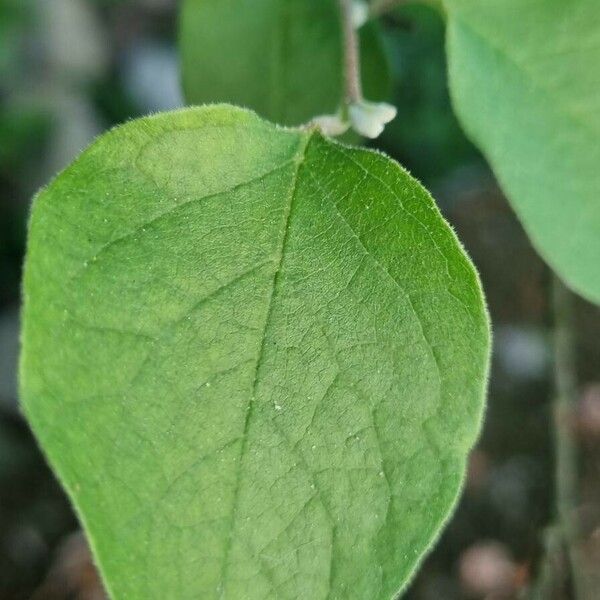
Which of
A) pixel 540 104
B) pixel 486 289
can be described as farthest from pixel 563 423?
pixel 540 104

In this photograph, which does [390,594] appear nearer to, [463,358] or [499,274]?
[463,358]

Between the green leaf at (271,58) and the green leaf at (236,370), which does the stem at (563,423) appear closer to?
the green leaf at (271,58)

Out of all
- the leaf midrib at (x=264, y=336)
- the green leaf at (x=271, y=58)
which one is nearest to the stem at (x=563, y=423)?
the green leaf at (x=271, y=58)

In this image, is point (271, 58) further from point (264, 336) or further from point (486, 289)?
point (486, 289)

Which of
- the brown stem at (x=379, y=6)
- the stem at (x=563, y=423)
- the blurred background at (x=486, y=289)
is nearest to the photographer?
the brown stem at (x=379, y=6)

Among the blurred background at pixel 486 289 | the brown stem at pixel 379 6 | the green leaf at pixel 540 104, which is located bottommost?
the blurred background at pixel 486 289

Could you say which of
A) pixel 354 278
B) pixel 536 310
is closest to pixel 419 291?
pixel 354 278

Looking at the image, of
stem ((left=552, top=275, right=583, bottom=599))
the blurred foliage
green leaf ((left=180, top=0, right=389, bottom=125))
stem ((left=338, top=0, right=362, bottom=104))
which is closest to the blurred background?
the blurred foliage
